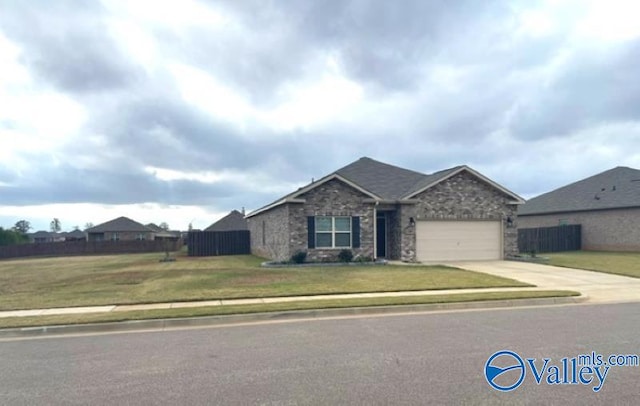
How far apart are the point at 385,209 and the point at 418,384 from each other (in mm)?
17332

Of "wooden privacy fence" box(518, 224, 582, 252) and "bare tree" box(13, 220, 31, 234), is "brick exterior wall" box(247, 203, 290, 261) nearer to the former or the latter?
"wooden privacy fence" box(518, 224, 582, 252)

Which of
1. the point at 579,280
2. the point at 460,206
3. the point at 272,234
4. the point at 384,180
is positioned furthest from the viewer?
the point at 384,180

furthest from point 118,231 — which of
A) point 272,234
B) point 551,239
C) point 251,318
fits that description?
point 251,318

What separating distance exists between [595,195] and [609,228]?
127 inches

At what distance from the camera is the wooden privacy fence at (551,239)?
27953 millimetres

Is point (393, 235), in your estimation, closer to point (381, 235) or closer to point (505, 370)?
point (381, 235)

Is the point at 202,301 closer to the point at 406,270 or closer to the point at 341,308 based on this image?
the point at 341,308

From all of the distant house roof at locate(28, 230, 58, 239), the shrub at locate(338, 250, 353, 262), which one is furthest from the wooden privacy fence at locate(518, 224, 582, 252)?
the distant house roof at locate(28, 230, 58, 239)

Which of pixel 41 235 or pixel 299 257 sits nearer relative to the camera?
pixel 299 257

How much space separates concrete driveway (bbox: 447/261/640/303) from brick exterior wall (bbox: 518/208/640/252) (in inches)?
510

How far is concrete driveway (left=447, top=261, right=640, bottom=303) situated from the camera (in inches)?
447

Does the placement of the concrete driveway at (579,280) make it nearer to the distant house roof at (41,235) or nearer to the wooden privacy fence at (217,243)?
the wooden privacy fence at (217,243)

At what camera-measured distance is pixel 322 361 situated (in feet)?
19.0

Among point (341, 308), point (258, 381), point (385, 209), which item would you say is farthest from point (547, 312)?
point (385, 209)
